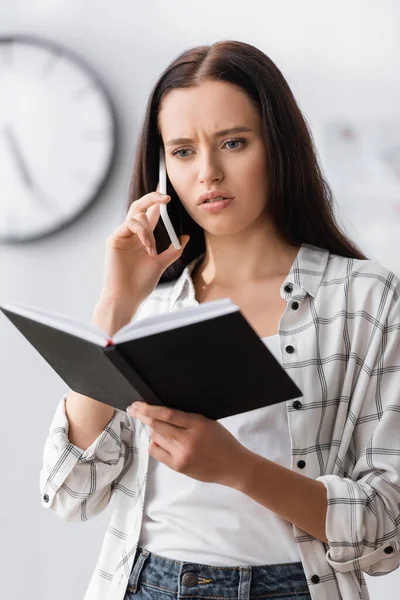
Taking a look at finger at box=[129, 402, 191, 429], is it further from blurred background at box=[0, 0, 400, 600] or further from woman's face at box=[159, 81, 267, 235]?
blurred background at box=[0, 0, 400, 600]

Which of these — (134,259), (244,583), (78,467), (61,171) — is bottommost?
(244,583)

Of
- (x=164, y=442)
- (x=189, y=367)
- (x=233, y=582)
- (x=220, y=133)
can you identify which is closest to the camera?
(x=189, y=367)

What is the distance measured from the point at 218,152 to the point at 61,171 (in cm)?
119

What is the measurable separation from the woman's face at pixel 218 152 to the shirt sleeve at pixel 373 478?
0.96 ft

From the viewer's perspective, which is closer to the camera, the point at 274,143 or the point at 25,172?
the point at 274,143

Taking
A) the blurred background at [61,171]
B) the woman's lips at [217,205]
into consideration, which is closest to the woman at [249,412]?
the woman's lips at [217,205]

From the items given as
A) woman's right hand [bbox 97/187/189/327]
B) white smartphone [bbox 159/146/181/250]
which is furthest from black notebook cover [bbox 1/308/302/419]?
white smartphone [bbox 159/146/181/250]

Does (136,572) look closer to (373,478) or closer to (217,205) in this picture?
(373,478)

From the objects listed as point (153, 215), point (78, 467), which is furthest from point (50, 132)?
point (78, 467)

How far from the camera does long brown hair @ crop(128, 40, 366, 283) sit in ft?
4.99

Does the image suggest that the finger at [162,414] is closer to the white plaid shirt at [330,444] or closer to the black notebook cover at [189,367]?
the black notebook cover at [189,367]

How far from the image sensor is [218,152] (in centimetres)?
149

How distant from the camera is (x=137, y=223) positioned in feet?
5.19

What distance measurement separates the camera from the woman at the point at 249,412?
132 cm
